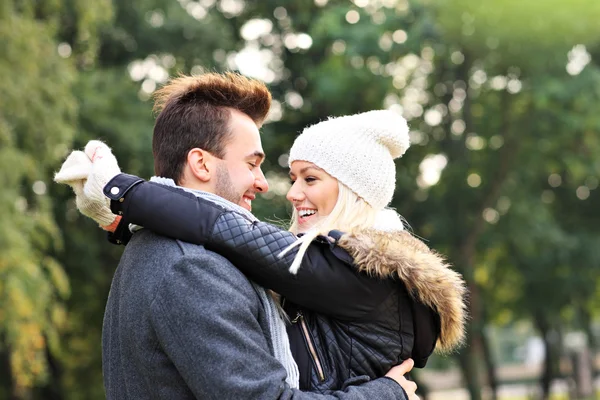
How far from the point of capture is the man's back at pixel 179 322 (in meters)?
2.23

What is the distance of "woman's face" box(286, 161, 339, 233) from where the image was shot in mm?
3094

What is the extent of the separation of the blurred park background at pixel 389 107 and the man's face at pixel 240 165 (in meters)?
8.49

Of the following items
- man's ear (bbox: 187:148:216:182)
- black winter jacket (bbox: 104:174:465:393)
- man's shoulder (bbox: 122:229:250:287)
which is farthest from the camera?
man's ear (bbox: 187:148:216:182)

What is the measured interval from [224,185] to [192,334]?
618mm

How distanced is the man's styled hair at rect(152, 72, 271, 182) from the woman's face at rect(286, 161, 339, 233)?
13.1 inches

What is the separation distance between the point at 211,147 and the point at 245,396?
0.84 m

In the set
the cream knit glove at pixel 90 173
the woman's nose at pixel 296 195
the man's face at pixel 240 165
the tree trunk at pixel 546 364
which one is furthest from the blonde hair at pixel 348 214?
the tree trunk at pixel 546 364

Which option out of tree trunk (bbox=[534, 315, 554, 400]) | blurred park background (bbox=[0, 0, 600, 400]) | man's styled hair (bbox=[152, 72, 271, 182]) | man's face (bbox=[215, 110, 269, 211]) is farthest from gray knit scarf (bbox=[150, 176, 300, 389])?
tree trunk (bbox=[534, 315, 554, 400])

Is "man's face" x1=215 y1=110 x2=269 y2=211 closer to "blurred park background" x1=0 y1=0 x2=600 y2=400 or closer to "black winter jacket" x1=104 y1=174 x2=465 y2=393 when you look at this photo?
"black winter jacket" x1=104 y1=174 x2=465 y2=393

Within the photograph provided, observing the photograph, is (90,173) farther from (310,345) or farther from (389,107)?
(389,107)

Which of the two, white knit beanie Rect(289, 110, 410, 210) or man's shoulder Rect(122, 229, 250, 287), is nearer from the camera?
man's shoulder Rect(122, 229, 250, 287)

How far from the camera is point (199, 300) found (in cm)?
226

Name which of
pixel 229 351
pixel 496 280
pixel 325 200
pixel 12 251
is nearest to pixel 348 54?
pixel 12 251

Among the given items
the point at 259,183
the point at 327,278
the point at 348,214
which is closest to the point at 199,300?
the point at 327,278
